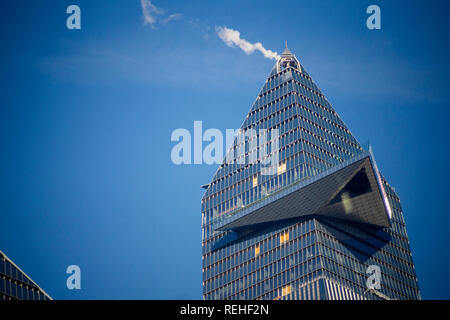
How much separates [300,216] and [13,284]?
6562cm

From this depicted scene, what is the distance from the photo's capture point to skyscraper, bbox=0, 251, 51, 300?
9769cm

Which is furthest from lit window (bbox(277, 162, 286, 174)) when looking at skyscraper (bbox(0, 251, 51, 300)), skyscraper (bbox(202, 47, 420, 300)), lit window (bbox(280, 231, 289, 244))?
skyscraper (bbox(0, 251, 51, 300))

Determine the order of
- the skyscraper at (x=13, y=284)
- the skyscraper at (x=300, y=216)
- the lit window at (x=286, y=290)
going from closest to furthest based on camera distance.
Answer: the skyscraper at (x=13, y=284) → the lit window at (x=286, y=290) → the skyscraper at (x=300, y=216)

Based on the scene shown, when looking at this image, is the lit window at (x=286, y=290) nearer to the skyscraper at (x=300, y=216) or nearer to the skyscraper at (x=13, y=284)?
the skyscraper at (x=300, y=216)

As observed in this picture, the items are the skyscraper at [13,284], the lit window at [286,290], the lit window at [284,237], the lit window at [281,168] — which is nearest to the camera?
the skyscraper at [13,284]

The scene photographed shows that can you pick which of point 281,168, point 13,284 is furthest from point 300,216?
point 13,284

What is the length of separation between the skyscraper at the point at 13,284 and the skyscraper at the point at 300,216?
52934mm

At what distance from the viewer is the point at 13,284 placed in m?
99.9

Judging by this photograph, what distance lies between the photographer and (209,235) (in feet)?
541

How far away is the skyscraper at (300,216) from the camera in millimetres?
144625

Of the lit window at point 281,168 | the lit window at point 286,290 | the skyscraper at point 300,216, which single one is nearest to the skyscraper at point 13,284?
the lit window at point 286,290
